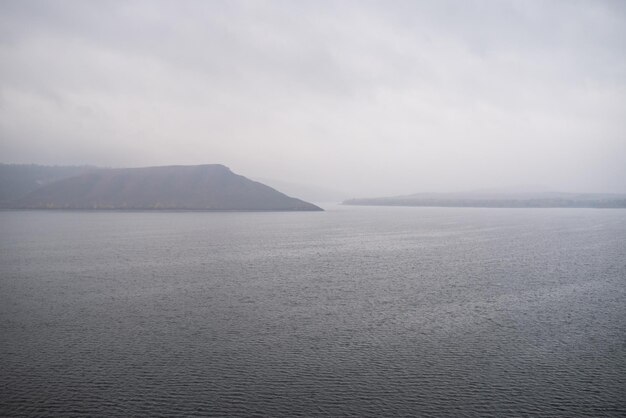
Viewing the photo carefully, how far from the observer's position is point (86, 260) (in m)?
46.5

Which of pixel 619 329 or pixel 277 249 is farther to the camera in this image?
pixel 277 249

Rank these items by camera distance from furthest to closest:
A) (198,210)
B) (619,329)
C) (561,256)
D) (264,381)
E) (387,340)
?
(198,210) → (561,256) → (619,329) → (387,340) → (264,381)

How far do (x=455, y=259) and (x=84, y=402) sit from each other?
4248 cm

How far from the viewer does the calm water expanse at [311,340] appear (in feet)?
49.6

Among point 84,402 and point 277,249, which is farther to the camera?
point 277,249

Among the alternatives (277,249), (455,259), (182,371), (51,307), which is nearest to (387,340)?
(182,371)

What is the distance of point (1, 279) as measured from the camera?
35531 mm

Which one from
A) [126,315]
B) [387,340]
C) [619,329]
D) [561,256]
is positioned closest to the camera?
[387,340]

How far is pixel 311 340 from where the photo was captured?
21.1 metres

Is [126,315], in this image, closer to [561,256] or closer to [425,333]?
[425,333]

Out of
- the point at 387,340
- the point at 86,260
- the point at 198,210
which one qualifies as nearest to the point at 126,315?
the point at 387,340

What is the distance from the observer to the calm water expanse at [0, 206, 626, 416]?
1513 centimetres

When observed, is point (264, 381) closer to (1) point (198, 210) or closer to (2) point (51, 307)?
(2) point (51, 307)

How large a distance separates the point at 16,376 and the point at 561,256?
55.7 m
